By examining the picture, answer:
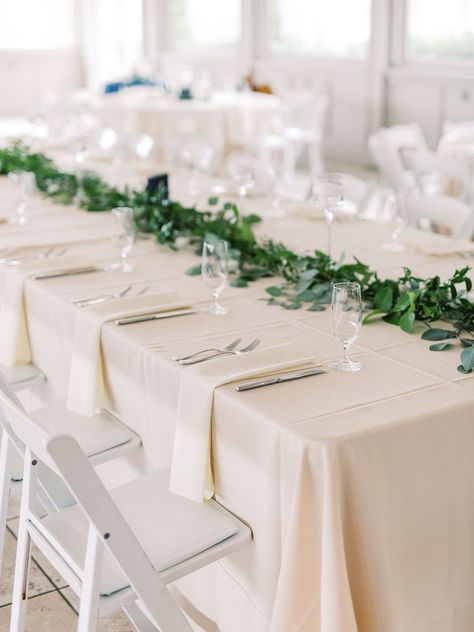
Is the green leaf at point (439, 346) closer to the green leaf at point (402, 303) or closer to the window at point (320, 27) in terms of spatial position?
the green leaf at point (402, 303)

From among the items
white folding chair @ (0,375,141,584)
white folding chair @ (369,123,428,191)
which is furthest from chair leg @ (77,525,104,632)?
white folding chair @ (369,123,428,191)

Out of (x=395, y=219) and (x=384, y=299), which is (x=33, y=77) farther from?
(x=384, y=299)

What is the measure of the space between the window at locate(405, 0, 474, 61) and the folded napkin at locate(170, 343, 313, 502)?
23.7ft

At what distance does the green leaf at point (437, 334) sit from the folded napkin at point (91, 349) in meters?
0.69

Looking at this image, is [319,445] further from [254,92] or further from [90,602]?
[254,92]

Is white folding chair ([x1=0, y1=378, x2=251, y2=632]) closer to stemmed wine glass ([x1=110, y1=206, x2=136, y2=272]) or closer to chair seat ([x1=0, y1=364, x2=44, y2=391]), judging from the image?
chair seat ([x1=0, y1=364, x2=44, y2=391])

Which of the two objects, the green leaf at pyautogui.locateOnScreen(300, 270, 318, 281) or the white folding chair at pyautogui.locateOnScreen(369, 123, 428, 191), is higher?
the green leaf at pyautogui.locateOnScreen(300, 270, 318, 281)

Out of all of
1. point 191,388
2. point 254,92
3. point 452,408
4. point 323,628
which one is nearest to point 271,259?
point 191,388

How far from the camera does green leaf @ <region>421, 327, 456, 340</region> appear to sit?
2160mm

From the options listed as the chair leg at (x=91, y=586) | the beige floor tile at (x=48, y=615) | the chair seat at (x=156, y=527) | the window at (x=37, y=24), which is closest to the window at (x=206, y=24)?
the window at (x=37, y=24)

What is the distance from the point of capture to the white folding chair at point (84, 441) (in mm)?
2268

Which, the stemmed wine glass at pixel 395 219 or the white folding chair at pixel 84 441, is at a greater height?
the stemmed wine glass at pixel 395 219

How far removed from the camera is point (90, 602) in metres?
1.68

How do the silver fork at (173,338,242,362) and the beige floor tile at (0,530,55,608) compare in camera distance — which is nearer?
the silver fork at (173,338,242,362)
